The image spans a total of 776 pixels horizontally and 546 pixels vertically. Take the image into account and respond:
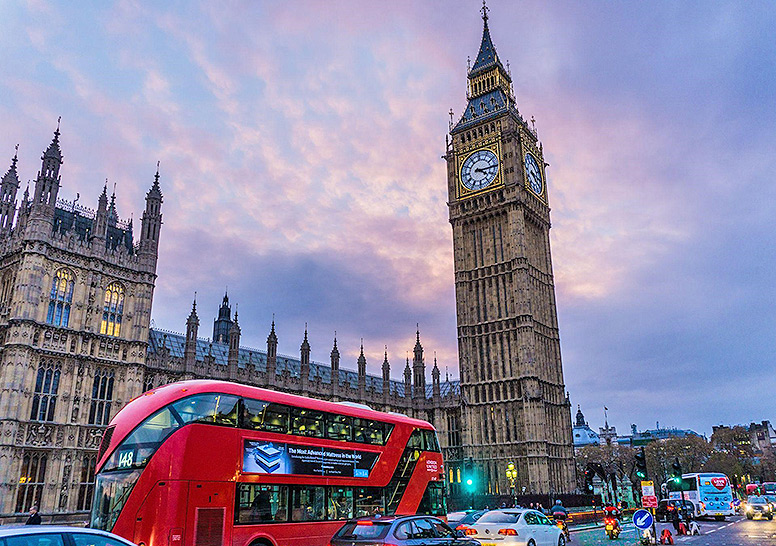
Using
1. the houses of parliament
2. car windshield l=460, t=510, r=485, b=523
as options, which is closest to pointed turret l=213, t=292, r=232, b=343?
the houses of parliament

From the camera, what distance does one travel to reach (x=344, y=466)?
20062 millimetres

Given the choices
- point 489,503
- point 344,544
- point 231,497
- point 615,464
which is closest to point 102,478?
point 231,497

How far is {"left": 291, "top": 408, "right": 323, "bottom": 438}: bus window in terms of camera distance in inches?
744

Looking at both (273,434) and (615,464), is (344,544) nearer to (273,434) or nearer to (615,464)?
(273,434)

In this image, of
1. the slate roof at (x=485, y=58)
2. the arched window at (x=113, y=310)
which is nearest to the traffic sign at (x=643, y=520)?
the arched window at (x=113, y=310)

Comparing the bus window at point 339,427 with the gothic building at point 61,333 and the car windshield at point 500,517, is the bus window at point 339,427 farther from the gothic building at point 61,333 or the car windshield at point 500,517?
the gothic building at point 61,333

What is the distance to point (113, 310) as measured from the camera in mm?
43562

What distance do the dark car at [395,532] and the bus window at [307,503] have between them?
2987 mm

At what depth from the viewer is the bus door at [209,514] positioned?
14969 millimetres

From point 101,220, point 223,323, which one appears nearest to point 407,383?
point 223,323

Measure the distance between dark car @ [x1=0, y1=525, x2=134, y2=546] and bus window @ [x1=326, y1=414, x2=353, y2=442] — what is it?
38.8ft

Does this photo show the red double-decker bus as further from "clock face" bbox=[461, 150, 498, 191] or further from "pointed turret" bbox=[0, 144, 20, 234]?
"clock face" bbox=[461, 150, 498, 191]

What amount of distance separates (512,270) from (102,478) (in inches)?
2287

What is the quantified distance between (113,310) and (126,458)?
103ft
